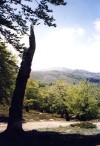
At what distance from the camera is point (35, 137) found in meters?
17.7

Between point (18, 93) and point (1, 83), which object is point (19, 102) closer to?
point (18, 93)

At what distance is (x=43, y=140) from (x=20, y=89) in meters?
4.56

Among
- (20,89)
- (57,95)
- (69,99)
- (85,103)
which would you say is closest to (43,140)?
(20,89)

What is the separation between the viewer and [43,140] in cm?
1716

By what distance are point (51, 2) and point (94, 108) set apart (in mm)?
33405

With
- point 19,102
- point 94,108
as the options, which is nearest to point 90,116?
point 94,108

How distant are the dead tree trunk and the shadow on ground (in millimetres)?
1135

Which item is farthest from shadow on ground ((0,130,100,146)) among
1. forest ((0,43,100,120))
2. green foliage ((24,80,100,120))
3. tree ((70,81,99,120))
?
green foliage ((24,80,100,120))

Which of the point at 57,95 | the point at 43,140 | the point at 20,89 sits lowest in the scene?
the point at 57,95

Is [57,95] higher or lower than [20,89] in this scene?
lower

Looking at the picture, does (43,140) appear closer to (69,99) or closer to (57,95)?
(69,99)

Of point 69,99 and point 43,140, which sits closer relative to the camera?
point 43,140

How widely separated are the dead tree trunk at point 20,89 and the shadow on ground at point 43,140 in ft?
3.72

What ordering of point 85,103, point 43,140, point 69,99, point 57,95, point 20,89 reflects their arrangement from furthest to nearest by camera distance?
point 57,95
point 69,99
point 85,103
point 20,89
point 43,140
